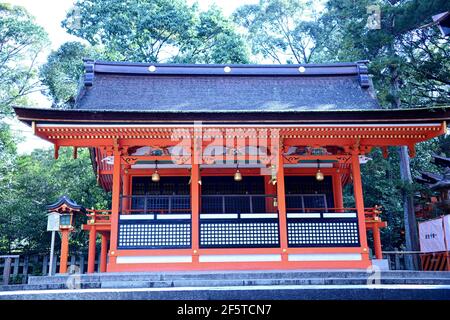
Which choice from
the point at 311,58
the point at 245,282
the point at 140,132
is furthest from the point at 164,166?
the point at 311,58

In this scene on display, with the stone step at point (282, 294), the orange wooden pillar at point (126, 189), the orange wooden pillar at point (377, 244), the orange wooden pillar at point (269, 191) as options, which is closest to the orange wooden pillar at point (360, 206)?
the orange wooden pillar at point (377, 244)

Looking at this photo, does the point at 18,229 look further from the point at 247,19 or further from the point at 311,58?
the point at 247,19

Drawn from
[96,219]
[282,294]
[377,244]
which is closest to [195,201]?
[96,219]

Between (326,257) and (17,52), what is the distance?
22.6 metres

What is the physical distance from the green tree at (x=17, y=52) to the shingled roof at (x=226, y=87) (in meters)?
12.3

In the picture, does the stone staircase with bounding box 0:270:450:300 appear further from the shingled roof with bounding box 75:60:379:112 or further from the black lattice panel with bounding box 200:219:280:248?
the shingled roof with bounding box 75:60:379:112

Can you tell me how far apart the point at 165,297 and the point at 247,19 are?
35.6 metres

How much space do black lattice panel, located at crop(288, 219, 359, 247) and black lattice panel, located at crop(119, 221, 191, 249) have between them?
2.95 metres

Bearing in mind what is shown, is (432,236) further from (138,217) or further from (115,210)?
(115,210)

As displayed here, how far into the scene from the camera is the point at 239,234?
10.8 m

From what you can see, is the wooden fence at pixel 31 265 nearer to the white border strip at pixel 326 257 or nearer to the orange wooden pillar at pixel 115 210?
the white border strip at pixel 326 257

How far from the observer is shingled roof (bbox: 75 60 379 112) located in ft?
41.9

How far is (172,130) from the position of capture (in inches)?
415

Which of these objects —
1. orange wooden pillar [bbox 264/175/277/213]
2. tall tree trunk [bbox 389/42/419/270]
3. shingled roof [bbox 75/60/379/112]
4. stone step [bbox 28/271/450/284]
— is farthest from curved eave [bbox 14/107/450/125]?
tall tree trunk [bbox 389/42/419/270]
